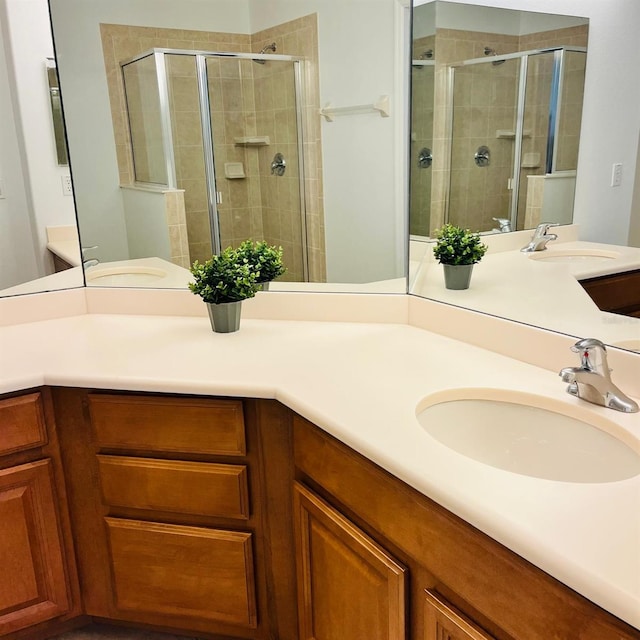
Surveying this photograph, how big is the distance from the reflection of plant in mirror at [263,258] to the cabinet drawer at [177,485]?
0.69 meters

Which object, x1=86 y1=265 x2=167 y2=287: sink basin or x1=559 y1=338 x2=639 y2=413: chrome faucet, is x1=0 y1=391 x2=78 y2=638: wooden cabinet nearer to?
x1=86 y1=265 x2=167 y2=287: sink basin

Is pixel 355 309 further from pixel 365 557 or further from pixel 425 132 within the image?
pixel 365 557

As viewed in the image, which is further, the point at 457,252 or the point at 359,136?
the point at 359,136

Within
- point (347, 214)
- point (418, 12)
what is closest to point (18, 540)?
point (347, 214)

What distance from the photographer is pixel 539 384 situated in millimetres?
1362

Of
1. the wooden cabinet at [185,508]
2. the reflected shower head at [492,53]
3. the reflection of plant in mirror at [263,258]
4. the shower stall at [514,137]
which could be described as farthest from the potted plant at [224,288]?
the reflected shower head at [492,53]

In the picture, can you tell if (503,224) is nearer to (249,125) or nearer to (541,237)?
(541,237)

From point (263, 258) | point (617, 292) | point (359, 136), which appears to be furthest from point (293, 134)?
point (617, 292)

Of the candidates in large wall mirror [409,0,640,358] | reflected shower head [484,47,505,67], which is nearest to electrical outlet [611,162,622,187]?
large wall mirror [409,0,640,358]

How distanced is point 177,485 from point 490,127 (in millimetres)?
1192

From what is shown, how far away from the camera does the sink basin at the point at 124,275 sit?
81.7 inches

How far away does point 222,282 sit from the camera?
1796mm

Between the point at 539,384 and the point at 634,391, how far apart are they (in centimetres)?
19

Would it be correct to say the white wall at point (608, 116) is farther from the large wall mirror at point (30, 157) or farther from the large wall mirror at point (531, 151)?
the large wall mirror at point (30, 157)
